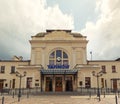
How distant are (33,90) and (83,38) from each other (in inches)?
645

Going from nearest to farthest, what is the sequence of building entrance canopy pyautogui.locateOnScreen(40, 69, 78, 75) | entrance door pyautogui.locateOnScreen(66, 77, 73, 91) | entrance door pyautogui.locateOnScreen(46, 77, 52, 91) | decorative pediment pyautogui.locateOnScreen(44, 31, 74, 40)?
building entrance canopy pyautogui.locateOnScreen(40, 69, 78, 75) < entrance door pyautogui.locateOnScreen(46, 77, 52, 91) < entrance door pyautogui.locateOnScreen(66, 77, 73, 91) < decorative pediment pyautogui.locateOnScreen(44, 31, 74, 40)

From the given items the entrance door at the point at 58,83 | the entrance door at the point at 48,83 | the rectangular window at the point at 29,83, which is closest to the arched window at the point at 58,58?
the entrance door at the point at 58,83

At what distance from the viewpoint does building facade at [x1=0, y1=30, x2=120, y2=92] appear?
4128 cm

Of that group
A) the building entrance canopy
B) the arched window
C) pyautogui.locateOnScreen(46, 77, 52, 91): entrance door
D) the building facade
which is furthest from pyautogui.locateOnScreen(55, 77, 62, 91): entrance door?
the arched window

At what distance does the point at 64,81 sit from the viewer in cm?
4272

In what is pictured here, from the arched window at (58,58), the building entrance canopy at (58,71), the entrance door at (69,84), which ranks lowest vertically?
the entrance door at (69,84)

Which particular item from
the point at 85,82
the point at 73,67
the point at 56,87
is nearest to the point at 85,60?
the point at 73,67

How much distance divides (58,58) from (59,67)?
10.4 feet

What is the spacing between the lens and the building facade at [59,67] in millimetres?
41281

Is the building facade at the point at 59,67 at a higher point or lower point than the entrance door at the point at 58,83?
higher

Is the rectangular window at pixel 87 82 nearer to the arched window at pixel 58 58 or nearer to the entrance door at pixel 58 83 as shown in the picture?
the entrance door at pixel 58 83

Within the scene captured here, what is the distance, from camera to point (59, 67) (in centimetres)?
4294

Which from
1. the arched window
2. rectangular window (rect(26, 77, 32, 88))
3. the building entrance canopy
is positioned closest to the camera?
the building entrance canopy

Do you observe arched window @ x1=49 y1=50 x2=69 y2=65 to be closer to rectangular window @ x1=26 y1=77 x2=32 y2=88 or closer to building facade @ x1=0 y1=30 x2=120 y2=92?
building facade @ x1=0 y1=30 x2=120 y2=92
